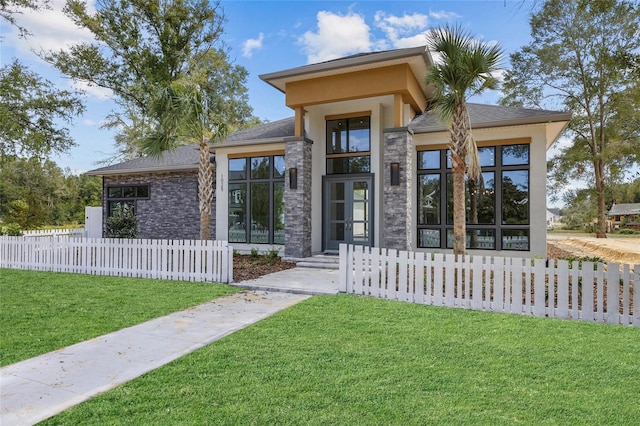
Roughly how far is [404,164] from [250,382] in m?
8.07

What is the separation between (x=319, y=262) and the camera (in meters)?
10.5

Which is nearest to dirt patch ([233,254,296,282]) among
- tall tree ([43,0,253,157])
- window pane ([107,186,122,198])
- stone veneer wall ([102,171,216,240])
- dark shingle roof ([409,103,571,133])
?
stone veneer wall ([102,171,216,240])

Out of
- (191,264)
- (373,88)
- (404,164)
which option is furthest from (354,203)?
(191,264)

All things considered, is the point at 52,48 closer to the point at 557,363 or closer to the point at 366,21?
the point at 366,21

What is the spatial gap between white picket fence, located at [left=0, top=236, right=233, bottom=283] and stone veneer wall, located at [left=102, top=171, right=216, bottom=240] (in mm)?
5327

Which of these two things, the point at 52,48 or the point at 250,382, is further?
the point at 52,48

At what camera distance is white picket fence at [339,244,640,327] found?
17.3ft

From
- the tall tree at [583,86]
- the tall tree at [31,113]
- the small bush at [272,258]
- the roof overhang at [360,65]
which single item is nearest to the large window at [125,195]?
the tall tree at [31,113]

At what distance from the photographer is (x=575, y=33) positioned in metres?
21.7

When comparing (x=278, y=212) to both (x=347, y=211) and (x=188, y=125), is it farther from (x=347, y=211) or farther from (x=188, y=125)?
(x=188, y=125)

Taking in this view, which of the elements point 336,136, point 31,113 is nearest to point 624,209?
point 336,136

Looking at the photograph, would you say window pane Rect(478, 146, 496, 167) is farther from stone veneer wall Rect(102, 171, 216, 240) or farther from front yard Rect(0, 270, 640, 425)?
stone veneer wall Rect(102, 171, 216, 240)

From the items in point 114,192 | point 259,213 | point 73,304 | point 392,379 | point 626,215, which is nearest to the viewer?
point 392,379

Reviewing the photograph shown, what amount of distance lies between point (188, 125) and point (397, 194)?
6134mm
